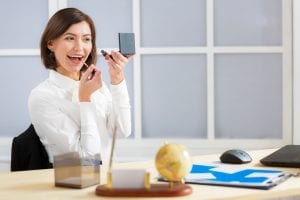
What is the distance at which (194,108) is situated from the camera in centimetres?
345

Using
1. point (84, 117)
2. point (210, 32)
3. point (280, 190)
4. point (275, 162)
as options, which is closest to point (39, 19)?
point (210, 32)

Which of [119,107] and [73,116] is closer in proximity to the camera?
[73,116]

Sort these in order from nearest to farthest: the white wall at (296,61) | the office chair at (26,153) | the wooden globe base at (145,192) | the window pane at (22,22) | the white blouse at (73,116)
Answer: the wooden globe base at (145,192)
the office chair at (26,153)
the white blouse at (73,116)
the white wall at (296,61)
the window pane at (22,22)

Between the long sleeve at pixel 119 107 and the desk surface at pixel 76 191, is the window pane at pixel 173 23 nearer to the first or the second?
the long sleeve at pixel 119 107

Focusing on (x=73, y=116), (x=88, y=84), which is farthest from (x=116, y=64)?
(x=73, y=116)

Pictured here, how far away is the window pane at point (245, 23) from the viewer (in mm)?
3361

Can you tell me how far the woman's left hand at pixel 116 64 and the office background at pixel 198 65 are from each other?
2.56 ft

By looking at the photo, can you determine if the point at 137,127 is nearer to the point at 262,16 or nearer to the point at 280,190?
the point at 262,16

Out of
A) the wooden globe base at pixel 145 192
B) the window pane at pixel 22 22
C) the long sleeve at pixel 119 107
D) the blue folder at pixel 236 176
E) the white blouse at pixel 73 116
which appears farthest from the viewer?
the window pane at pixel 22 22

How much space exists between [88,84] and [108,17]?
109 centimetres

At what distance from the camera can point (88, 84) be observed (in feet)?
8.09

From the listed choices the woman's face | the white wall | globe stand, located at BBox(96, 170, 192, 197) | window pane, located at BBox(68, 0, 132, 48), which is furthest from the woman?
the white wall

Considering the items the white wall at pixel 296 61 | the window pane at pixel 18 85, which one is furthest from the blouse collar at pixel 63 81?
the white wall at pixel 296 61

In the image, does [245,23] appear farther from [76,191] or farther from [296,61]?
[76,191]
